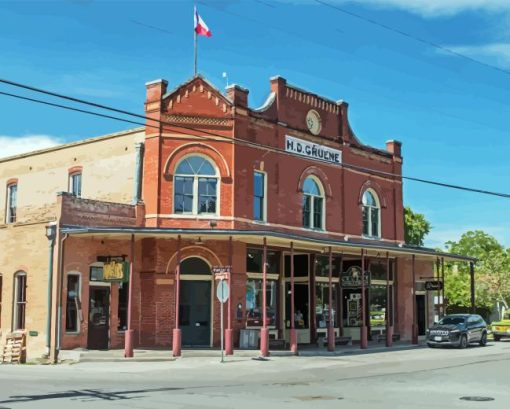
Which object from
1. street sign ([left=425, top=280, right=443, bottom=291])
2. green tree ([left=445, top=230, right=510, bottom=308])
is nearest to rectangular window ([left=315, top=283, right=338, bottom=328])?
street sign ([left=425, top=280, right=443, bottom=291])

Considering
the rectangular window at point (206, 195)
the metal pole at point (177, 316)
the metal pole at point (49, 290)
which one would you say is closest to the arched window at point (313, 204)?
the rectangular window at point (206, 195)

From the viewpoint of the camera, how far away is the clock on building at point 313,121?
103ft

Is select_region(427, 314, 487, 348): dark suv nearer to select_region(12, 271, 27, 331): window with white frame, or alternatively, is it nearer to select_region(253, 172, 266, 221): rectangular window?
select_region(253, 172, 266, 221): rectangular window

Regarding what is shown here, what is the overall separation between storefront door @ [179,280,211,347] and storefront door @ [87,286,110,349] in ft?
9.02

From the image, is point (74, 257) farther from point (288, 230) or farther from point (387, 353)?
point (387, 353)

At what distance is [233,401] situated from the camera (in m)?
13.1

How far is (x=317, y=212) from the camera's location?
3148 cm

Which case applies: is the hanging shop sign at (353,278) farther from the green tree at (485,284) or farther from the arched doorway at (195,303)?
the green tree at (485,284)

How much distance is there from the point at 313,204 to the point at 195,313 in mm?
7935

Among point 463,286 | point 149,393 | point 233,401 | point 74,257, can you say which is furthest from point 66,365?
point 463,286

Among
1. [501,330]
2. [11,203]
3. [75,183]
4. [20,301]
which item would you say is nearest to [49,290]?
[20,301]

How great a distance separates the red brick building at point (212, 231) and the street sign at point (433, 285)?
283cm

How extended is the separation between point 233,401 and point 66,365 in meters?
A: 10.8

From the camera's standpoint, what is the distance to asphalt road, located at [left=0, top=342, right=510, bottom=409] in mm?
13023
